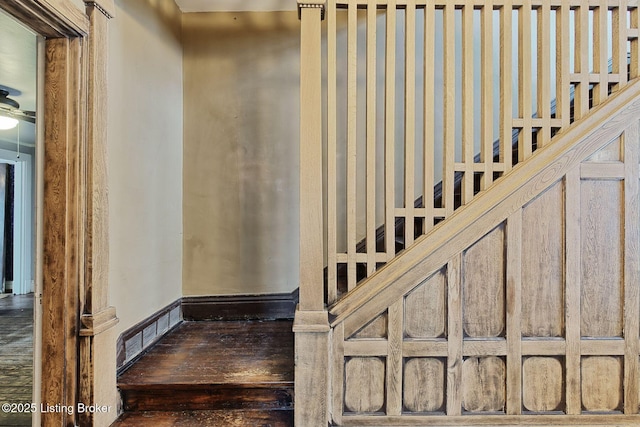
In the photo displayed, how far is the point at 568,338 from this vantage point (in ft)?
5.45

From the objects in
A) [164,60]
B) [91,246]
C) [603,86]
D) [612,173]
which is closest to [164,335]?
[91,246]

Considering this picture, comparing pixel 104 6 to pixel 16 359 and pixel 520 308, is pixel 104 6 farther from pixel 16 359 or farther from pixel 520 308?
→ pixel 16 359

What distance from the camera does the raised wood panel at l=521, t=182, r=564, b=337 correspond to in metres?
1.68

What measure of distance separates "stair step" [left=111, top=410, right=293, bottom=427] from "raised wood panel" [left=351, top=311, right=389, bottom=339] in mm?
572

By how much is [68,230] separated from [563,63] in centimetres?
253

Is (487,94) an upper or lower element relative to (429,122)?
upper

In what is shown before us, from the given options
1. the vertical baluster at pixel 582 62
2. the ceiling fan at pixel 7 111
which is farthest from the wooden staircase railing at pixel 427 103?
the ceiling fan at pixel 7 111

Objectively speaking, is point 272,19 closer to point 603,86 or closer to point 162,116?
point 162,116

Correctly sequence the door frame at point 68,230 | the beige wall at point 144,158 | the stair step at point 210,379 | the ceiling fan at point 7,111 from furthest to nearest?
the ceiling fan at point 7,111 < the beige wall at point 144,158 < the stair step at point 210,379 < the door frame at point 68,230

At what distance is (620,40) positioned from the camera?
5.60 feet

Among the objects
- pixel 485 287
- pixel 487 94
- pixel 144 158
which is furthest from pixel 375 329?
pixel 144 158

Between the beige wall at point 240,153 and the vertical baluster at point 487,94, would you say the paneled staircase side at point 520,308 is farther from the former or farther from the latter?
the beige wall at point 240,153

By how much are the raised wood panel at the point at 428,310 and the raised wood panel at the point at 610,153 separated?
96 centimetres

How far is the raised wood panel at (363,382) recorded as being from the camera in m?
1.66
